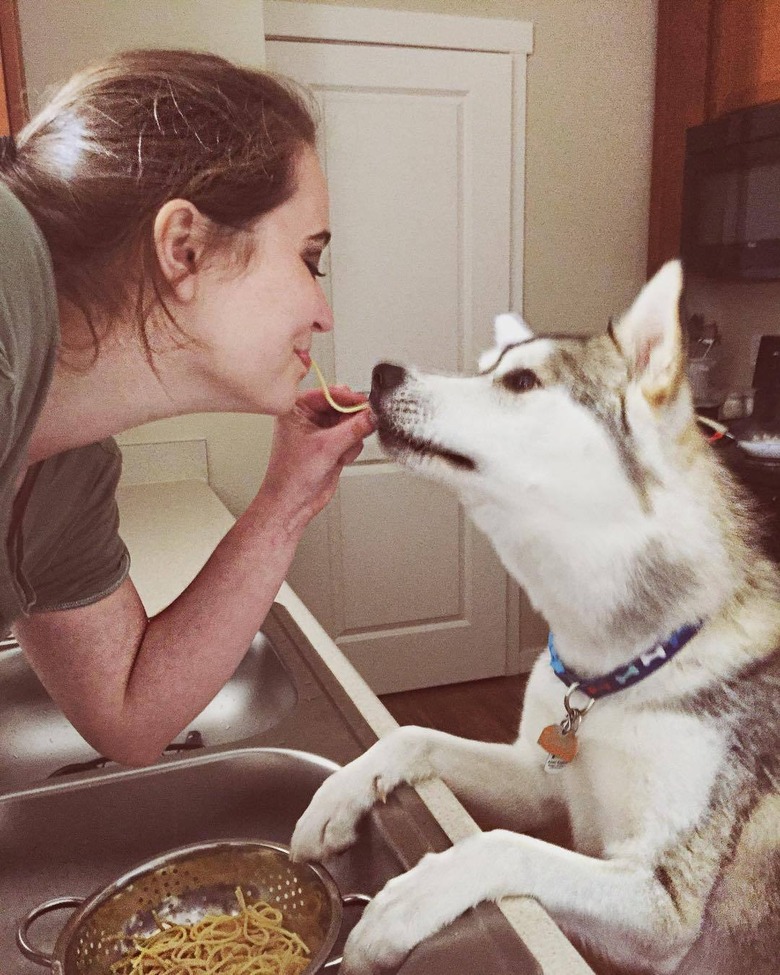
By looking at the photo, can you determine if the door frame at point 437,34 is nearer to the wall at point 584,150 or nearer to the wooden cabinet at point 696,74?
the wall at point 584,150

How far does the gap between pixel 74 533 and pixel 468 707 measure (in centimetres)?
264

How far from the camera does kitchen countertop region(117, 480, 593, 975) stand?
2.27 feet

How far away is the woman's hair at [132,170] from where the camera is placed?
726mm

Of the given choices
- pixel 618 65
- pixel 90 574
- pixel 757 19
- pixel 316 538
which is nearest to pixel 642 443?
pixel 90 574

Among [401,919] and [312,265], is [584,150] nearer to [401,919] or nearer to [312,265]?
[312,265]

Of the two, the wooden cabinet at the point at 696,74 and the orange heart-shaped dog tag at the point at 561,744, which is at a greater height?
the wooden cabinet at the point at 696,74

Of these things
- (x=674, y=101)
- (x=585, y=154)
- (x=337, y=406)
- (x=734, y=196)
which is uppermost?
(x=674, y=101)

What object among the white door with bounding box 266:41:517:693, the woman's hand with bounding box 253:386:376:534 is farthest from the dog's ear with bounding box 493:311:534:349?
the white door with bounding box 266:41:517:693

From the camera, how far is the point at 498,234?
3.23 metres

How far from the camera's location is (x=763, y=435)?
276cm

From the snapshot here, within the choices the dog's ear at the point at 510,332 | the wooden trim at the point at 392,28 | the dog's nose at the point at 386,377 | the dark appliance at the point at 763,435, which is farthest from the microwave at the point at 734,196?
the dog's nose at the point at 386,377

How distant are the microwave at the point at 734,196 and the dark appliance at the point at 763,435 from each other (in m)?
0.32

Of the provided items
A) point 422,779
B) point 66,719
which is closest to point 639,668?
point 422,779

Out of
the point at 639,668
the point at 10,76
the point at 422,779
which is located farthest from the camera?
the point at 10,76
